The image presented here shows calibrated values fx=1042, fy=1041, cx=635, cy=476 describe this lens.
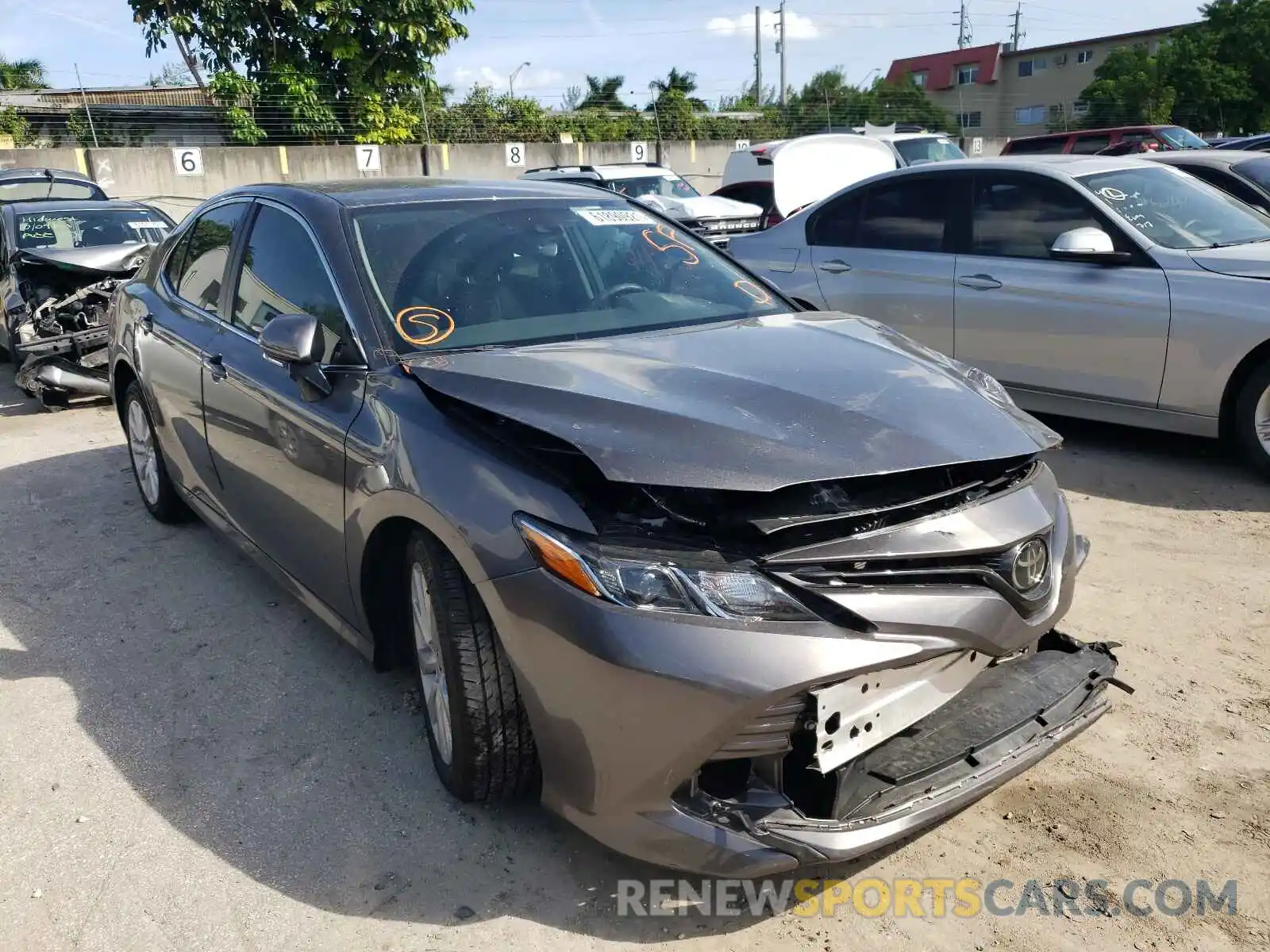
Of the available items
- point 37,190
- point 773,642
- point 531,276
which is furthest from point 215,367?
point 37,190

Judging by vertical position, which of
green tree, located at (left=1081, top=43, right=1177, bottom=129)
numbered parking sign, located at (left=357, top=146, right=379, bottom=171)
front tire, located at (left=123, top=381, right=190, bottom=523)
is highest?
green tree, located at (left=1081, top=43, right=1177, bottom=129)

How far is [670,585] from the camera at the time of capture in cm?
224

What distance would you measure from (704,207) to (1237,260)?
30.4 ft

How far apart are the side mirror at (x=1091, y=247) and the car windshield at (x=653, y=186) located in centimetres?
950

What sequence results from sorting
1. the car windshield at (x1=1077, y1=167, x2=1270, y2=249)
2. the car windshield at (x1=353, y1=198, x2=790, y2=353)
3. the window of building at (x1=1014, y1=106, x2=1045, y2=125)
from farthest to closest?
the window of building at (x1=1014, y1=106, x2=1045, y2=125), the car windshield at (x1=1077, y1=167, x2=1270, y2=249), the car windshield at (x1=353, y1=198, x2=790, y2=353)

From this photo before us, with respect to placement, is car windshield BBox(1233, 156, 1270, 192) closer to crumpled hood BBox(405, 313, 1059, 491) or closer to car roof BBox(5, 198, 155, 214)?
crumpled hood BBox(405, 313, 1059, 491)

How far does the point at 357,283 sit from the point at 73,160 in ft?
61.5

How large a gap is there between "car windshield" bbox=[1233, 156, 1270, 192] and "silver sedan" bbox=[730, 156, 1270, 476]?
2.21 meters

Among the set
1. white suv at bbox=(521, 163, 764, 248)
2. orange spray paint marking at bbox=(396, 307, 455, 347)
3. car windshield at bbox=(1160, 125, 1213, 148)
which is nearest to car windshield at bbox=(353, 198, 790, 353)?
orange spray paint marking at bbox=(396, 307, 455, 347)

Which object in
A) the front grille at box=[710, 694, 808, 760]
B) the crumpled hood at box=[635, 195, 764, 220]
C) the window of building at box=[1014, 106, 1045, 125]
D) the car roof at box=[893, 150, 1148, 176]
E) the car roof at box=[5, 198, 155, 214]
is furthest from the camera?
the window of building at box=[1014, 106, 1045, 125]

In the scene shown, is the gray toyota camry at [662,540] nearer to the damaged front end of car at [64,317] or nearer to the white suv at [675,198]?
the damaged front end of car at [64,317]

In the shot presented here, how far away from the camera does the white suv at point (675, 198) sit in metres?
13.6

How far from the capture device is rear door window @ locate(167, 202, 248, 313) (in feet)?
13.8

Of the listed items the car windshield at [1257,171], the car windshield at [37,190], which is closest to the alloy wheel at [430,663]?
the car windshield at [1257,171]
